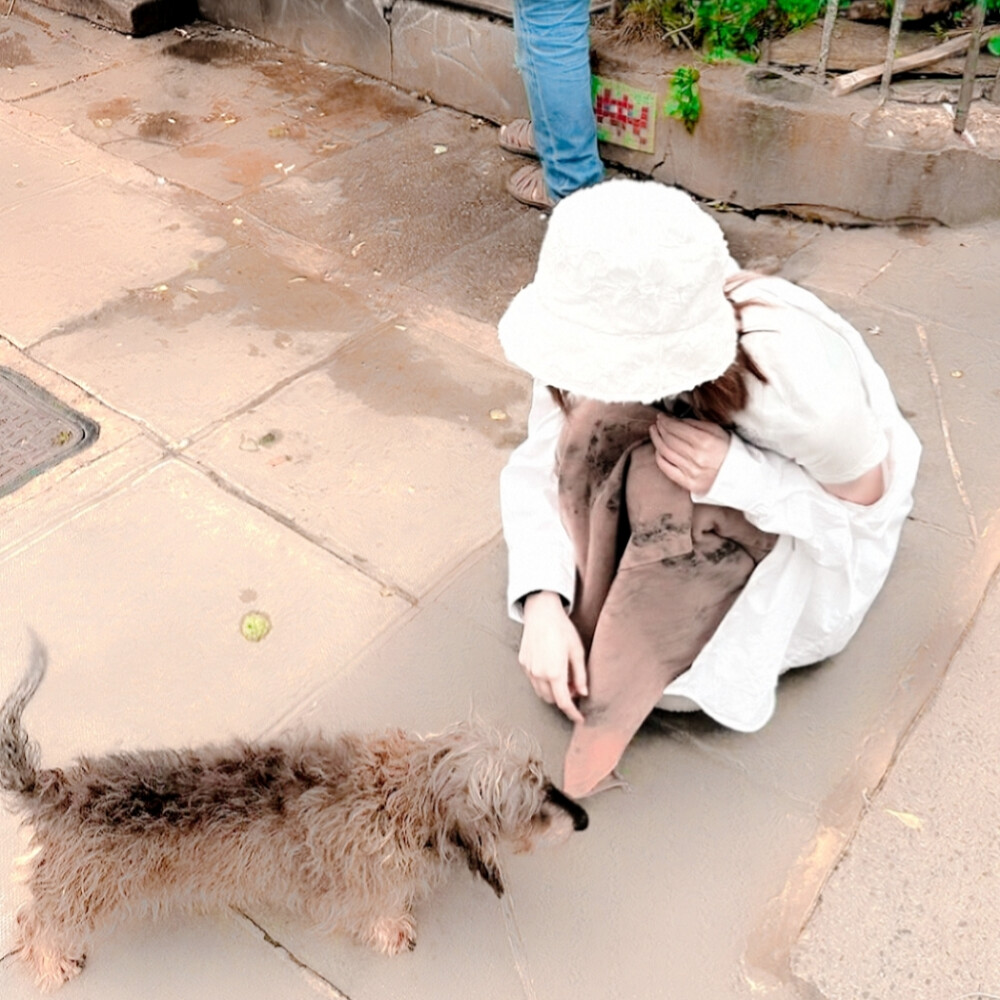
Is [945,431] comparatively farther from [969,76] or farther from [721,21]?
[721,21]

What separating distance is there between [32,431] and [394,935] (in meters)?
2.15

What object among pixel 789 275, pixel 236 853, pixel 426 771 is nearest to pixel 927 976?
pixel 426 771

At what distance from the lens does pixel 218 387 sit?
11.5 ft

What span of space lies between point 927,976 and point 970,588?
3.67ft

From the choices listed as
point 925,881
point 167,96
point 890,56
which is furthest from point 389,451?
point 167,96

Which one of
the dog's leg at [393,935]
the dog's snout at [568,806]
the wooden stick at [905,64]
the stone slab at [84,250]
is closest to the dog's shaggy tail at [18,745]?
the dog's leg at [393,935]

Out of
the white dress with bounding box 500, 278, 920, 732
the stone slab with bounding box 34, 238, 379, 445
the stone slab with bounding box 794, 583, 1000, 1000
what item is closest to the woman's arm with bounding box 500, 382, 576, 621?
the white dress with bounding box 500, 278, 920, 732

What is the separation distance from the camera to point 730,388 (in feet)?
5.85

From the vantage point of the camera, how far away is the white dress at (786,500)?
5.88 ft

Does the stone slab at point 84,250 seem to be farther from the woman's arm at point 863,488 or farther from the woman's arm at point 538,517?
the woman's arm at point 863,488

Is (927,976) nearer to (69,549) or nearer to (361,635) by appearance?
(361,635)

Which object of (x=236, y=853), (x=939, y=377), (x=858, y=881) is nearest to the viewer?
(x=236, y=853)

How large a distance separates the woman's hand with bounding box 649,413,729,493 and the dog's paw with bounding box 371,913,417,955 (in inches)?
42.4

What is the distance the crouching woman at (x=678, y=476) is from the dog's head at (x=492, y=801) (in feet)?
0.97
